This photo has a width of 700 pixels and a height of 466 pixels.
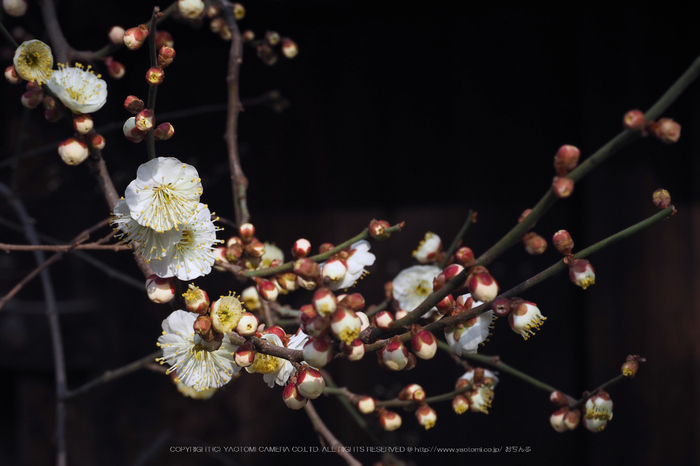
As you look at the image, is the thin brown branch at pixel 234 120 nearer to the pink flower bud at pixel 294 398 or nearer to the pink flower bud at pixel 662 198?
the pink flower bud at pixel 294 398

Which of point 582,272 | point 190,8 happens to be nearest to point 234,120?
point 190,8

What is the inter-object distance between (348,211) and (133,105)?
934 mm

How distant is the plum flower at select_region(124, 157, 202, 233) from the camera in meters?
0.55

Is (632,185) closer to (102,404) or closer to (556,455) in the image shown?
(556,455)

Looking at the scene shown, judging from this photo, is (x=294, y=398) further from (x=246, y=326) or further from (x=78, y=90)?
(x=78, y=90)

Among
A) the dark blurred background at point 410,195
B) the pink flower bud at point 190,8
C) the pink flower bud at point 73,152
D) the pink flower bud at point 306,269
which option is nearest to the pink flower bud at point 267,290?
the pink flower bud at point 306,269

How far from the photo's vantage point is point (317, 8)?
135cm

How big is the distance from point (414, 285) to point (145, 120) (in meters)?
0.54

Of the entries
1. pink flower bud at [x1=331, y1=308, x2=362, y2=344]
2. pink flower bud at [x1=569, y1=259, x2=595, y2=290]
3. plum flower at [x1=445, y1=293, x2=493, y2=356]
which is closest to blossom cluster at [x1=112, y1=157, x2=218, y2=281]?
pink flower bud at [x1=331, y1=308, x2=362, y2=344]

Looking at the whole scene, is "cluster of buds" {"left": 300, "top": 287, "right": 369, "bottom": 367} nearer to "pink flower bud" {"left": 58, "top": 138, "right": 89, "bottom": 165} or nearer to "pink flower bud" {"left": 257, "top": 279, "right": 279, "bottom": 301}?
"pink flower bud" {"left": 257, "top": 279, "right": 279, "bottom": 301}

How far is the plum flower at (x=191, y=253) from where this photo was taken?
586 millimetres

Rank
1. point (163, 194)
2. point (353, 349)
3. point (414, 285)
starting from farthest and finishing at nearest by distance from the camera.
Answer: point (414, 285) < point (163, 194) < point (353, 349)

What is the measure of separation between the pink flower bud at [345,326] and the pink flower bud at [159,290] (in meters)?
0.21

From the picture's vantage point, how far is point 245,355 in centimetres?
51
